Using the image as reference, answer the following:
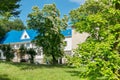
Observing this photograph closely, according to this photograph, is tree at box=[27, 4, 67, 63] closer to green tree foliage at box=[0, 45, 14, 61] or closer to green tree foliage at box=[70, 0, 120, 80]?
green tree foliage at box=[0, 45, 14, 61]

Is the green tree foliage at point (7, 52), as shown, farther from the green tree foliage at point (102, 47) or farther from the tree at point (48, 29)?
the green tree foliage at point (102, 47)

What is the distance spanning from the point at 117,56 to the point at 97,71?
794mm

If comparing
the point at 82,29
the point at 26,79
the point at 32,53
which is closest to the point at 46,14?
the point at 32,53

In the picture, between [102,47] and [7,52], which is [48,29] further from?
[102,47]

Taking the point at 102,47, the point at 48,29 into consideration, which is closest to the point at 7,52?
the point at 48,29

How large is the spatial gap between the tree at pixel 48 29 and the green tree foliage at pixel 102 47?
Result: 3974 centimetres

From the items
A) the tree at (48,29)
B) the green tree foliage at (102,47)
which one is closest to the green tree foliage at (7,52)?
the tree at (48,29)

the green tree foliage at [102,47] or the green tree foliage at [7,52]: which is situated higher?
the green tree foliage at [7,52]

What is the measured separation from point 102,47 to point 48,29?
137 ft

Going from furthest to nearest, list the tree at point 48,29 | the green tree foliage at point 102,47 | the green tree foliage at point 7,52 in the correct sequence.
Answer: the green tree foliage at point 7,52, the tree at point 48,29, the green tree foliage at point 102,47

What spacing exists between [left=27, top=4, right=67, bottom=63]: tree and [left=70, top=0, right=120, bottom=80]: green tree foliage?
39.7 meters

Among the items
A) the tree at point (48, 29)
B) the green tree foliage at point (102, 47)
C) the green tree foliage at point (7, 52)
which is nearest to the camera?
the green tree foliage at point (102, 47)

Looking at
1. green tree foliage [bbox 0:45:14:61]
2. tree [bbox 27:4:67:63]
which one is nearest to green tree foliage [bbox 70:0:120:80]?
tree [bbox 27:4:67:63]

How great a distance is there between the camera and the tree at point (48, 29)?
168 ft
